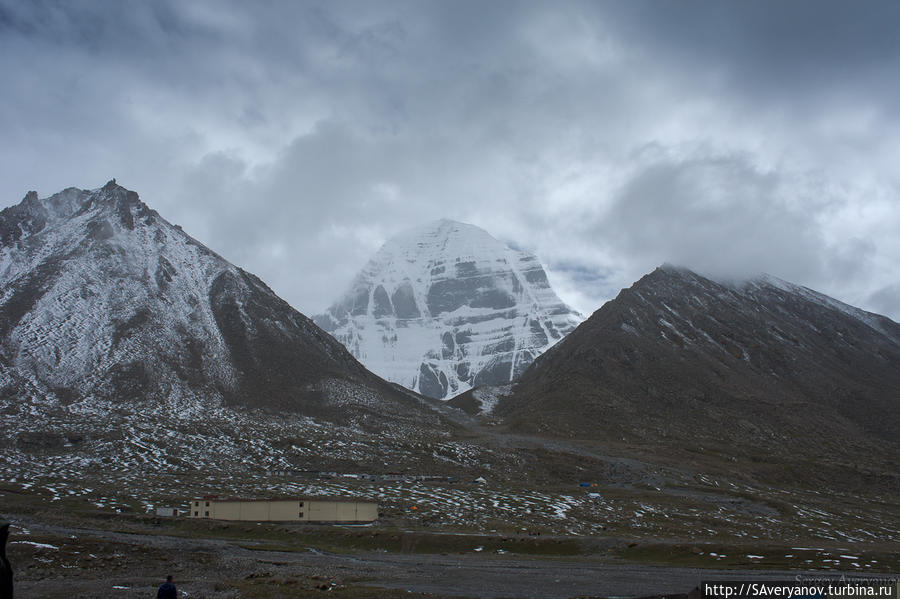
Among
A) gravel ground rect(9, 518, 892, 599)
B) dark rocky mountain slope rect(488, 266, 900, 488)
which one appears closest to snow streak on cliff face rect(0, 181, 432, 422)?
dark rocky mountain slope rect(488, 266, 900, 488)

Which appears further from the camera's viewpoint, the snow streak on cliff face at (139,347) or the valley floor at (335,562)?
the snow streak on cliff face at (139,347)

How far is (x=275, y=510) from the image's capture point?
74.6 metres

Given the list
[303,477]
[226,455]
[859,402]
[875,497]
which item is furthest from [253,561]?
[859,402]

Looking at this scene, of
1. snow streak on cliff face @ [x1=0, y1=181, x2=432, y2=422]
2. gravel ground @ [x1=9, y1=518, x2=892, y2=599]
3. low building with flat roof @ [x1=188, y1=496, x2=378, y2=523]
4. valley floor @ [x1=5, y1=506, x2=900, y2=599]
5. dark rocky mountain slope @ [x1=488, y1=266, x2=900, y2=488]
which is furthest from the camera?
dark rocky mountain slope @ [x1=488, y1=266, x2=900, y2=488]

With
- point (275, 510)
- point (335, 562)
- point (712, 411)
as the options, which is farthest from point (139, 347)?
point (712, 411)

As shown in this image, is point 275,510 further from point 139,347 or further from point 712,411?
point 712,411

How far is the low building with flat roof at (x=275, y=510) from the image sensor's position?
73938 millimetres

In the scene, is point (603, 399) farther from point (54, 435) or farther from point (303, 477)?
point (54, 435)

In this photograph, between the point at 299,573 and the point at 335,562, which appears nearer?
the point at 299,573

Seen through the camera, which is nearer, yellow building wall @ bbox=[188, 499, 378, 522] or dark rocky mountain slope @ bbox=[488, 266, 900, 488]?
yellow building wall @ bbox=[188, 499, 378, 522]

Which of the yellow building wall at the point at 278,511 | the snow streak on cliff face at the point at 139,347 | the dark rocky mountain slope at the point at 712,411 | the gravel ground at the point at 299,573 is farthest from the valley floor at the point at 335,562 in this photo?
the dark rocky mountain slope at the point at 712,411

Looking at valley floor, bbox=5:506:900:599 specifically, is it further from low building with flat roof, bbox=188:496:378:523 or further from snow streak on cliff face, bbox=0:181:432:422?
snow streak on cliff face, bbox=0:181:432:422

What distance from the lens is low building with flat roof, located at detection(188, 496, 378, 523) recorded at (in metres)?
73.9

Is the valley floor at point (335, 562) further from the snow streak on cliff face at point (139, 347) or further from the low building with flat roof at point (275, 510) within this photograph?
the snow streak on cliff face at point (139, 347)
